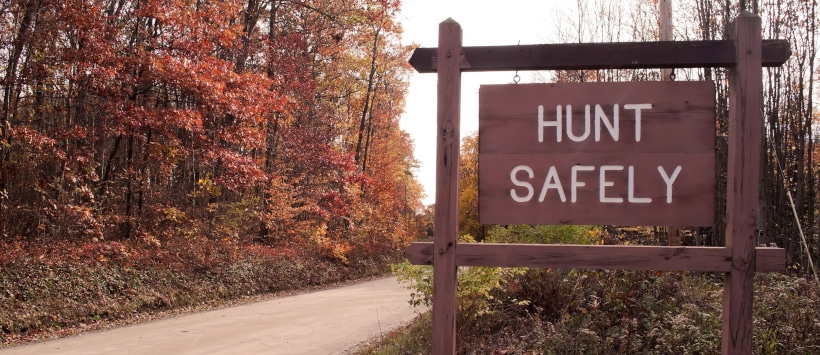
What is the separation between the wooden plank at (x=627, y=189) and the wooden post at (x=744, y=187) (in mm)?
152

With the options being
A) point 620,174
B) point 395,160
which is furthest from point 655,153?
point 395,160

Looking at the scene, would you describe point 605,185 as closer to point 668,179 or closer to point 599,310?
point 668,179

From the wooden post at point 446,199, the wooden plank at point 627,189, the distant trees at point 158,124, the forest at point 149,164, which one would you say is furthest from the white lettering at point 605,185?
the distant trees at point 158,124

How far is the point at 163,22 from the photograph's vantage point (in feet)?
46.5

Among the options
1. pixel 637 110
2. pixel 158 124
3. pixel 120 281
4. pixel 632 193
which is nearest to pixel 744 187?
pixel 632 193

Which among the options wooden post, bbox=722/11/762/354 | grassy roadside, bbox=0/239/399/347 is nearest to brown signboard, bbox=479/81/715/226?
wooden post, bbox=722/11/762/354

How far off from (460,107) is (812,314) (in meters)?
4.90

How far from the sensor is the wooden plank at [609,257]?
11.2 feet

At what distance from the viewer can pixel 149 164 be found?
53.7ft

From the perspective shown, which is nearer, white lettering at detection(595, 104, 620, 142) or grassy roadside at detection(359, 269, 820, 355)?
white lettering at detection(595, 104, 620, 142)

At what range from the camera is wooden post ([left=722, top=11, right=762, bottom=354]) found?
3.40 m

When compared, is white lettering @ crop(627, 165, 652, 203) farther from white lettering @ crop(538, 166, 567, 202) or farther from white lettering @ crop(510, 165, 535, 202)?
white lettering @ crop(510, 165, 535, 202)

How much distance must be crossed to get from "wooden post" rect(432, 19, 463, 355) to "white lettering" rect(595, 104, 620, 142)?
0.80 meters

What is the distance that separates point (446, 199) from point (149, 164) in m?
14.7
